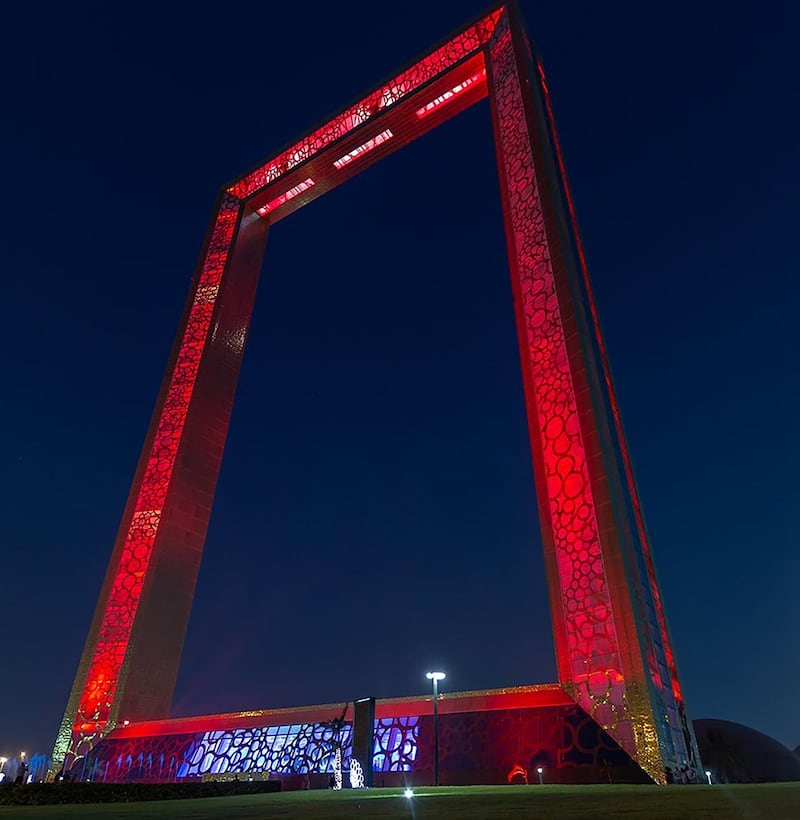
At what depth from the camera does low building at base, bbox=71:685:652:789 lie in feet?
30.8

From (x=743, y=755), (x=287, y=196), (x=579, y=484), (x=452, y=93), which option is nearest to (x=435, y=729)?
(x=579, y=484)

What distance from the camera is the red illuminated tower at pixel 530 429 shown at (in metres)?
10.3

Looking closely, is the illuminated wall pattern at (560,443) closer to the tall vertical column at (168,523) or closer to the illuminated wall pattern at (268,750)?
the illuminated wall pattern at (268,750)

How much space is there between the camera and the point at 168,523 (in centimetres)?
1642

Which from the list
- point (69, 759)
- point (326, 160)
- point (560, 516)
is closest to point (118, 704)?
point (69, 759)

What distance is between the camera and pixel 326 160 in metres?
21.1

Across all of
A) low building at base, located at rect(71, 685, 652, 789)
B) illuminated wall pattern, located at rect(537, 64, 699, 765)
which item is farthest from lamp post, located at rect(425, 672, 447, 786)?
illuminated wall pattern, located at rect(537, 64, 699, 765)

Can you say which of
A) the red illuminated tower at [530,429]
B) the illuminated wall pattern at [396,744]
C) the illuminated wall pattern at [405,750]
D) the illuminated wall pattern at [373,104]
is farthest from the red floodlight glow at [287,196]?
the illuminated wall pattern at [396,744]

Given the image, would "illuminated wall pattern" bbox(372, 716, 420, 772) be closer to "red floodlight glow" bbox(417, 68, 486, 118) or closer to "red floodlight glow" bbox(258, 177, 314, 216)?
"red floodlight glow" bbox(417, 68, 486, 118)

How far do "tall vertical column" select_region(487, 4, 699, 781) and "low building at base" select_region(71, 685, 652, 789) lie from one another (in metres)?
0.52

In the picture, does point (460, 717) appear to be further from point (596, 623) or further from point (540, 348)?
point (540, 348)

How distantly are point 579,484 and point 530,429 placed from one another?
1701 millimetres

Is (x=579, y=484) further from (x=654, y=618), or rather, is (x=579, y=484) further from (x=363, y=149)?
(x=363, y=149)

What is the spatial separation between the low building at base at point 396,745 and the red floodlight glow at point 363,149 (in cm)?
1626
